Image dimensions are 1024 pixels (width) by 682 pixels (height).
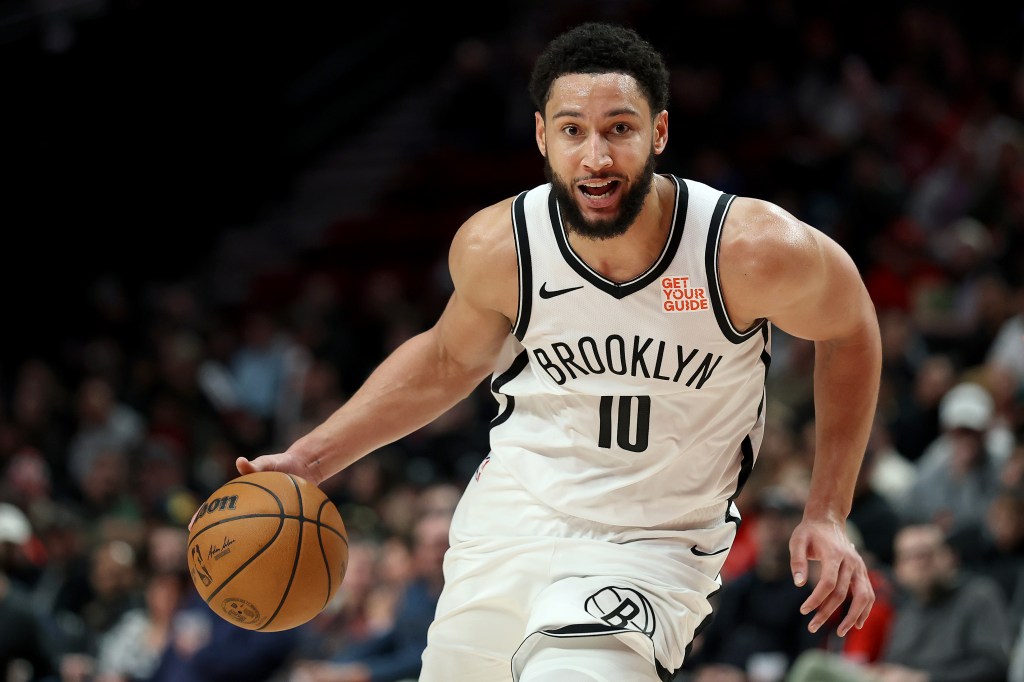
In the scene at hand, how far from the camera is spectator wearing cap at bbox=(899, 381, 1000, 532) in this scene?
8.05 m

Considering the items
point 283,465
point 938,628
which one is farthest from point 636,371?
point 938,628

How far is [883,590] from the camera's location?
726 centimetres

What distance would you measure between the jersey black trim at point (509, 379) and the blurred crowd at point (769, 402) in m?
2.99

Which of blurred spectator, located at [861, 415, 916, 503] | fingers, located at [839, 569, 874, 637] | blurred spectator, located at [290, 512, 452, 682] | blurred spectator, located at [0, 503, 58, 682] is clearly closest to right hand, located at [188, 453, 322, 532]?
fingers, located at [839, 569, 874, 637]

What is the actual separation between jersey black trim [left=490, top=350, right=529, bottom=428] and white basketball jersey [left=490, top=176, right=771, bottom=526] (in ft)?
0.29

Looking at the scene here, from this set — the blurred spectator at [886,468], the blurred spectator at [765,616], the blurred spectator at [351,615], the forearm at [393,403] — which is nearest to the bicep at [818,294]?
the forearm at [393,403]

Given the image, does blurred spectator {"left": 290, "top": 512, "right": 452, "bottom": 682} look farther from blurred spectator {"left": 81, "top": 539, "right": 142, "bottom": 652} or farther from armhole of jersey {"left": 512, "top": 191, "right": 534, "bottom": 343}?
armhole of jersey {"left": 512, "top": 191, "right": 534, "bottom": 343}

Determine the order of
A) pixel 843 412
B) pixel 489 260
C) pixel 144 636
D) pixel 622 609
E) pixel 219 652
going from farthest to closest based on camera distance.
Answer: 1. pixel 144 636
2. pixel 219 652
3. pixel 843 412
4. pixel 489 260
5. pixel 622 609

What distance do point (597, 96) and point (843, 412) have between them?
1205 millimetres

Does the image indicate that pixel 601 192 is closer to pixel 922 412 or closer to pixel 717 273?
pixel 717 273

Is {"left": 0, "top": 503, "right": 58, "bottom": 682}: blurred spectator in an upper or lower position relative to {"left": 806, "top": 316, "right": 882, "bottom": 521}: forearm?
lower

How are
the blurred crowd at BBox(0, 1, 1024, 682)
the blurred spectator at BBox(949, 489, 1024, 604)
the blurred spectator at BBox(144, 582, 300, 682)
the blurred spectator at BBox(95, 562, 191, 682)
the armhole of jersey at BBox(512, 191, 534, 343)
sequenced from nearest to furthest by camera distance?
the armhole of jersey at BBox(512, 191, 534, 343) → the blurred spectator at BBox(949, 489, 1024, 604) → the blurred crowd at BBox(0, 1, 1024, 682) → the blurred spectator at BBox(144, 582, 300, 682) → the blurred spectator at BBox(95, 562, 191, 682)

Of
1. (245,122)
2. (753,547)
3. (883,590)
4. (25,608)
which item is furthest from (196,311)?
(883,590)

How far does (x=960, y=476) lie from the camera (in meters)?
8.16
